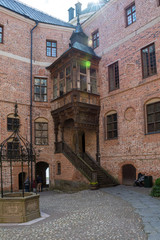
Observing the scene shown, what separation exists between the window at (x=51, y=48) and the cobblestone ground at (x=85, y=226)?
14058 mm

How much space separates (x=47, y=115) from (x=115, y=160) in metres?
6.80

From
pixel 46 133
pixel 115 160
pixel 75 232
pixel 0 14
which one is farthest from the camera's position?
pixel 46 133

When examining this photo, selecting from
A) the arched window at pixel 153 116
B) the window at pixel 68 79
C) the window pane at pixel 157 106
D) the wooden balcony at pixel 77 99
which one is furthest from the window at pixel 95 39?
the window pane at pixel 157 106

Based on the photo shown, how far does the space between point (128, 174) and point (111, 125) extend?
11.6ft

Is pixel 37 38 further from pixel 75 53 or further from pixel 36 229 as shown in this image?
pixel 36 229

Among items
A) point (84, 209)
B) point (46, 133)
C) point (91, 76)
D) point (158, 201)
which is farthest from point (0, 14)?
point (158, 201)

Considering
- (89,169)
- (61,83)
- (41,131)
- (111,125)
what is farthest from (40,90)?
(89,169)

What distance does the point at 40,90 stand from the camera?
63.0 ft

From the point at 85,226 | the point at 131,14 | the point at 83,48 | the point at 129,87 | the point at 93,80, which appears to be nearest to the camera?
the point at 85,226

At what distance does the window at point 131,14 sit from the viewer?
1543 centimetres

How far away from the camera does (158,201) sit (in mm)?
9703

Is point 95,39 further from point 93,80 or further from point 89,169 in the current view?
point 89,169

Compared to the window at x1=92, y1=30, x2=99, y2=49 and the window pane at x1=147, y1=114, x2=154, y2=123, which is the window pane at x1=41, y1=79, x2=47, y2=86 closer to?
the window at x1=92, y1=30, x2=99, y2=49

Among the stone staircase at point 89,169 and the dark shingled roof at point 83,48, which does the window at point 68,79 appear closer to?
the dark shingled roof at point 83,48
